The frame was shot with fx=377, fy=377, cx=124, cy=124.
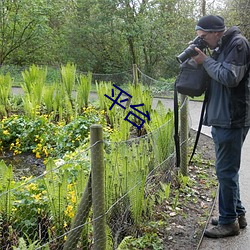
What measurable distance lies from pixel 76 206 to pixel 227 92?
148 centimetres

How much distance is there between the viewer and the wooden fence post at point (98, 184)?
93.8 inches

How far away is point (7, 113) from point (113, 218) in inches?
186

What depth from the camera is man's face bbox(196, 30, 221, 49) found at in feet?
10.0

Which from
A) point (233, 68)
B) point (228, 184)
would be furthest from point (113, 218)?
point (233, 68)

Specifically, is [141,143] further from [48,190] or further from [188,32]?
[188,32]

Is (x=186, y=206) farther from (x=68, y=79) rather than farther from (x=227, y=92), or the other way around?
(x=68, y=79)

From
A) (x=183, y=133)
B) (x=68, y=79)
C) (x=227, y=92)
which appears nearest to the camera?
(x=227, y=92)

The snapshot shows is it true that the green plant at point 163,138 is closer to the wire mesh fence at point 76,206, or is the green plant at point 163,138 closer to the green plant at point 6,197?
the wire mesh fence at point 76,206

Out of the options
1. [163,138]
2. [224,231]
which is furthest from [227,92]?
[163,138]

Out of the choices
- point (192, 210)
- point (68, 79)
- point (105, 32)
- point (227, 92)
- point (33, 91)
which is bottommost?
point (192, 210)

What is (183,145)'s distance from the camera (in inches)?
181

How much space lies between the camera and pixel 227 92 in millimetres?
3006

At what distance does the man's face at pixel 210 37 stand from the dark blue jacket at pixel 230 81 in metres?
0.06

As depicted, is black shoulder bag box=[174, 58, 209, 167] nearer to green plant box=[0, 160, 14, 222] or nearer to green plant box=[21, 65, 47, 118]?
green plant box=[0, 160, 14, 222]
